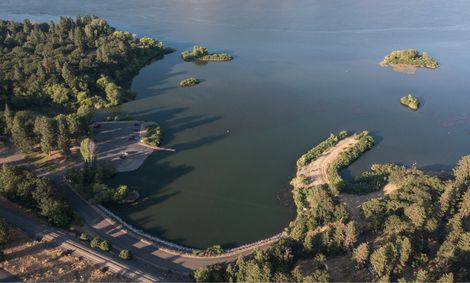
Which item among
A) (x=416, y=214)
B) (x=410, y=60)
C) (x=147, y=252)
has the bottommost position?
(x=147, y=252)

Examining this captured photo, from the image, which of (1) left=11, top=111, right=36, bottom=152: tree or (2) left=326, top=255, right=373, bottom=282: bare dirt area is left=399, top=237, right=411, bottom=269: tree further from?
(1) left=11, top=111, right=36, bottom=152: tree

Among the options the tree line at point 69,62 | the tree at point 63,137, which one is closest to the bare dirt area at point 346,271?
the tree at point 63,137

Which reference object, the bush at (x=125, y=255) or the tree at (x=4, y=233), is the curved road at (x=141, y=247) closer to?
the bush at (x=125, y=255)

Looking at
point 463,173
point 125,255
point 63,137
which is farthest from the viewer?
point 63,137

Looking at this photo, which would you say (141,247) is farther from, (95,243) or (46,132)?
(46,132)

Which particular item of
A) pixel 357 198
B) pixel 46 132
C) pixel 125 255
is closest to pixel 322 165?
pixel 357 198
